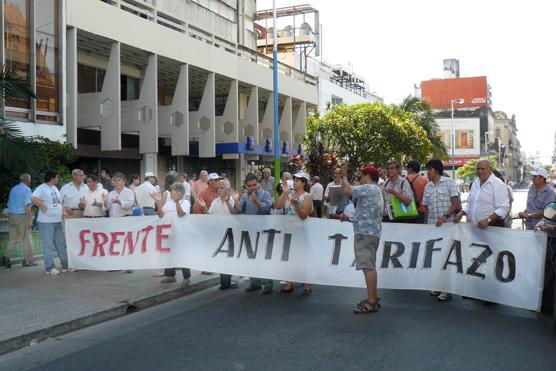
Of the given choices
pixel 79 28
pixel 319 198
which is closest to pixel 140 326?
pixel 319 198

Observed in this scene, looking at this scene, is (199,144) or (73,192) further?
(199,144)

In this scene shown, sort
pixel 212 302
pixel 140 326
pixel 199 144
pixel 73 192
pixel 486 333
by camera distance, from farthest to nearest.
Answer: pixel 199 144, pixel 73 192, pixel 212 302, pixel 140 326, pixel 486 333

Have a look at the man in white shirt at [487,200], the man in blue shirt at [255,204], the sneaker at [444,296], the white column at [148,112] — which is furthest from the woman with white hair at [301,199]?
the white column at [148,112]

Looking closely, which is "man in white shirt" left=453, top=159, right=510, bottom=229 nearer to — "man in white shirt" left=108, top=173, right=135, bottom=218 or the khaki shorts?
the khaki shorts

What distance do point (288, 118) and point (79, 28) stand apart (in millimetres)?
18183

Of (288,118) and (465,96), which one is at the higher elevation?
(465,96)

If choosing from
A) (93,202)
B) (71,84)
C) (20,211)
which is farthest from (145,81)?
(93,202)

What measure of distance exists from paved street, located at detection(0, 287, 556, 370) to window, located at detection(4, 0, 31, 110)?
A: 33.8 ft

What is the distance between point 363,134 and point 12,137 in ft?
68.6

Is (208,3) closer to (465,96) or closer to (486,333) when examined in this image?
(486,333)

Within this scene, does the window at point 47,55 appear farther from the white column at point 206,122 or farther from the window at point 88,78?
the white column at point 206,122

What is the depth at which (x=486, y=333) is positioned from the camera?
6316 millimetres

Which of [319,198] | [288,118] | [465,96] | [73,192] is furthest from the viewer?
[465,96]

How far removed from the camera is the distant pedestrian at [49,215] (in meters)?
9.96
